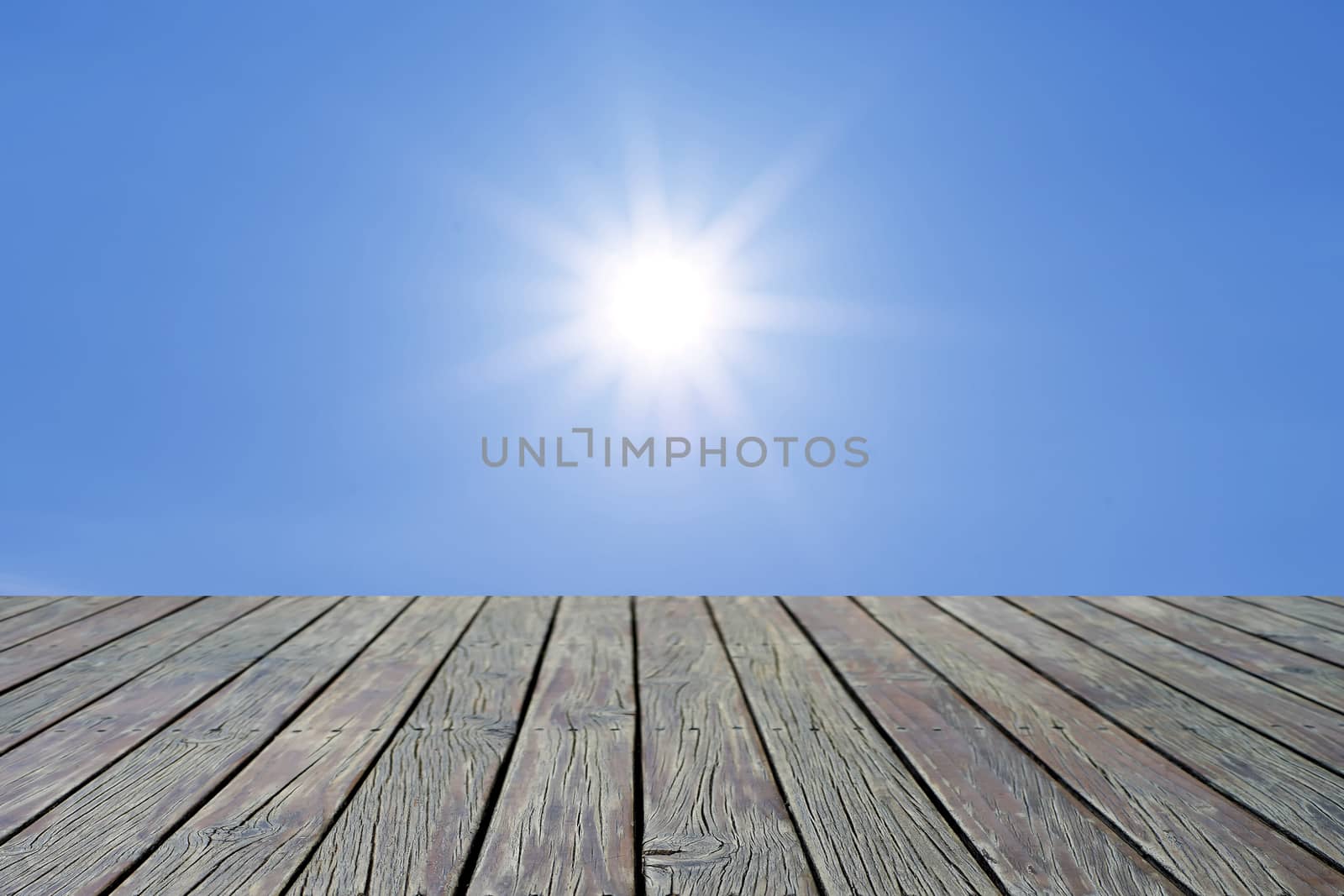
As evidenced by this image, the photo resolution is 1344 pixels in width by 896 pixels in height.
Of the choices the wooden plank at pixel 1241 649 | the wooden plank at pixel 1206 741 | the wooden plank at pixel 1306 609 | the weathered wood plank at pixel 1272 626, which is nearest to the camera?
the wooden plank at pixel 1206 741

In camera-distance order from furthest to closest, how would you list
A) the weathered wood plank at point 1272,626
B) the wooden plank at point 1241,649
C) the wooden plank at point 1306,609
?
the wooden plank at point 1306,609 → the weathered wood plank at point 1272,626 → the wooden plank at point 1241,649

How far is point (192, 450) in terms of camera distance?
307 centimetres

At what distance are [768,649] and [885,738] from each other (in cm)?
49

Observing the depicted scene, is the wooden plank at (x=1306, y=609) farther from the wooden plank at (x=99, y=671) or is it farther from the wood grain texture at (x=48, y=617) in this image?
the wood grain texture at (x=48, y=617)

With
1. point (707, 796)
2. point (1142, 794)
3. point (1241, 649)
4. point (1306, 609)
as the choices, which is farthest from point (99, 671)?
point (1306, 609)

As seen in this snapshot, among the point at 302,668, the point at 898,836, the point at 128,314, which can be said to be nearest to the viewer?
the point at 898,836

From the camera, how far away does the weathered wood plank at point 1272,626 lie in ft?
5.38

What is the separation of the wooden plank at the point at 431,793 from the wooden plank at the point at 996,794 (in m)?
0.46

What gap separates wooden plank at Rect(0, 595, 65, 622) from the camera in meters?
1.92

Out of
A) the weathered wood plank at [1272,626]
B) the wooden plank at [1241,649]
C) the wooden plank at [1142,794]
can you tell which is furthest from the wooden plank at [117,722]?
the weathered wood plank at [1272,626]

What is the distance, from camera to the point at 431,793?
3.09 ft

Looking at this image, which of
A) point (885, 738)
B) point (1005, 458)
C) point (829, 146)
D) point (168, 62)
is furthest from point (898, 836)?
point (168, 62)

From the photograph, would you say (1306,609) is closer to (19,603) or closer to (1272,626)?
(1272,626)

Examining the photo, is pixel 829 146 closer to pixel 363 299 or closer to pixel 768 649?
pixel 363 299
